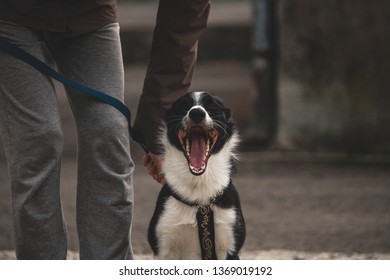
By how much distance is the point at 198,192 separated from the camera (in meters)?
4.36

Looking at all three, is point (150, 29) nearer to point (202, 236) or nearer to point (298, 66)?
point (298, 66)

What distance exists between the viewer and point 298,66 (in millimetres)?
9461

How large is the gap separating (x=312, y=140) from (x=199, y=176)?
17.3 feet

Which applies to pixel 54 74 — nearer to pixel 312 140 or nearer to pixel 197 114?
pixel 197 114

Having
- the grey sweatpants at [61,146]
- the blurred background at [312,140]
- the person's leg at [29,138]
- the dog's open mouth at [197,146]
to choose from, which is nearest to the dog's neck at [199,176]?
the dog's open mouth at [197,146]

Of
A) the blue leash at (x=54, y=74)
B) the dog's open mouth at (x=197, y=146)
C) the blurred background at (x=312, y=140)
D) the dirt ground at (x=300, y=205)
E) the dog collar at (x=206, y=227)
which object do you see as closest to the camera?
the blue leash at (x=54, y=74)

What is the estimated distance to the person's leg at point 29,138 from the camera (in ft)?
12.9

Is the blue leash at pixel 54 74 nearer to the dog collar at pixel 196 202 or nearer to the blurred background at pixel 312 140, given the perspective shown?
the dog collar at pixel 196 202

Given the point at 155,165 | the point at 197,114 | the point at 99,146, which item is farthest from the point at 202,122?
the point at 155,165

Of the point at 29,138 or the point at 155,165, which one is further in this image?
the point at 155,165

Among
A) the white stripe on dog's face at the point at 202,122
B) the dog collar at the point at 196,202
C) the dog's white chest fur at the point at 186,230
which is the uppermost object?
the white stripe on dog's face at the point at 202,122

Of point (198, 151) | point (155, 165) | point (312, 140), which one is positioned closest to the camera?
point (198, 151)
